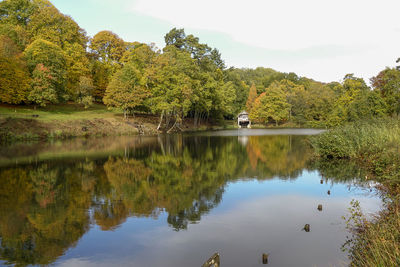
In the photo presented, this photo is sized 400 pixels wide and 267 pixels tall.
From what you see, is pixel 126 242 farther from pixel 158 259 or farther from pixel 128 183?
pixel 128 183

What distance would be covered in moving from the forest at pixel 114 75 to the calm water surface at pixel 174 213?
107 feet

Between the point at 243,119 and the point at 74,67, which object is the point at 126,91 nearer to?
the point at 74,67

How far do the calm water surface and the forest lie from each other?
3268 cm

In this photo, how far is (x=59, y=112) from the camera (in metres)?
54.3

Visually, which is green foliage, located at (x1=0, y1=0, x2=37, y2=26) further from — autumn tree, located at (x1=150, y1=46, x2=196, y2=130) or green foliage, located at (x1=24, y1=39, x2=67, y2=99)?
autumn tree, located at (x1=150, y1=46, x2=196, y2=130)

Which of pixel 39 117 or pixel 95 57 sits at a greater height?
pixel 95 57

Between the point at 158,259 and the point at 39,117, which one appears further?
the point at 39,117

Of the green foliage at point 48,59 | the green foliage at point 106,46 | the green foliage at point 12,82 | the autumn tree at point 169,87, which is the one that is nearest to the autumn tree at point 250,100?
the green foliage at point 106,46

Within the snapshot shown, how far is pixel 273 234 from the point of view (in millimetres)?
9102

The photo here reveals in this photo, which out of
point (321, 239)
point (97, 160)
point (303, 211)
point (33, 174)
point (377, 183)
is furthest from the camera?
point (97, 160)

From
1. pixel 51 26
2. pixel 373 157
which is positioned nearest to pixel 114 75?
pixel 51 26

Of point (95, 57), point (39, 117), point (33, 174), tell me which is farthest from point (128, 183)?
point (95, 57)

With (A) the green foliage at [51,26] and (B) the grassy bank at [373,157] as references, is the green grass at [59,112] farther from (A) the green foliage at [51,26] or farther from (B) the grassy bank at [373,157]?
(B) the grassy bank at [373,157]

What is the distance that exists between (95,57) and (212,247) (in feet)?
250
